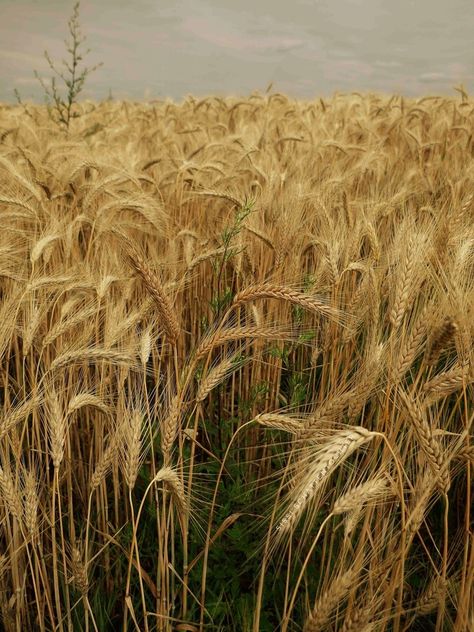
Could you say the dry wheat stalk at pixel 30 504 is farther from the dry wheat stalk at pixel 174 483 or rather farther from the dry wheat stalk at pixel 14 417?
the dry wheat stalk at pixel 174 483

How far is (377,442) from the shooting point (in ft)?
5.27

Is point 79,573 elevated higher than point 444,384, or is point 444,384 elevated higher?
point 444,384

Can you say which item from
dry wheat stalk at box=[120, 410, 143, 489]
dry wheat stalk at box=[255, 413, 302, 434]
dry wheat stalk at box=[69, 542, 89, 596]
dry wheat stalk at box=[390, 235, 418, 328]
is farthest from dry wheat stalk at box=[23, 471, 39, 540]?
dry wheat stalk at box=[390, 235, 418, 328]

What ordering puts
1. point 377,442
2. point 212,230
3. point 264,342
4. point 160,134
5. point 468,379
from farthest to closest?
point 160,134
point 212,230
point 264,342
point 377,442
point 468,379

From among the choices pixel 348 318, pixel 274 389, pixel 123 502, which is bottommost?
pixel 123 502

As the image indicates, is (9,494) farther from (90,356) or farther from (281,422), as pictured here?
(281,422)

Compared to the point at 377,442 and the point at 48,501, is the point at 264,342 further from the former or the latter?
the point at 48,501

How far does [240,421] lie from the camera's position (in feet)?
6.74

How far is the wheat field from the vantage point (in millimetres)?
1349

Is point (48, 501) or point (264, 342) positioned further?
point (264, 342)

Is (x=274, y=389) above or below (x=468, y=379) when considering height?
below

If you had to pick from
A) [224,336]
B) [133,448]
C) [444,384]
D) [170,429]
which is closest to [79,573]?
[133,448]

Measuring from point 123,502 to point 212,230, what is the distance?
1.64 meters

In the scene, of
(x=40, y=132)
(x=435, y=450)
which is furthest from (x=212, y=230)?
(x=40, y=132)
